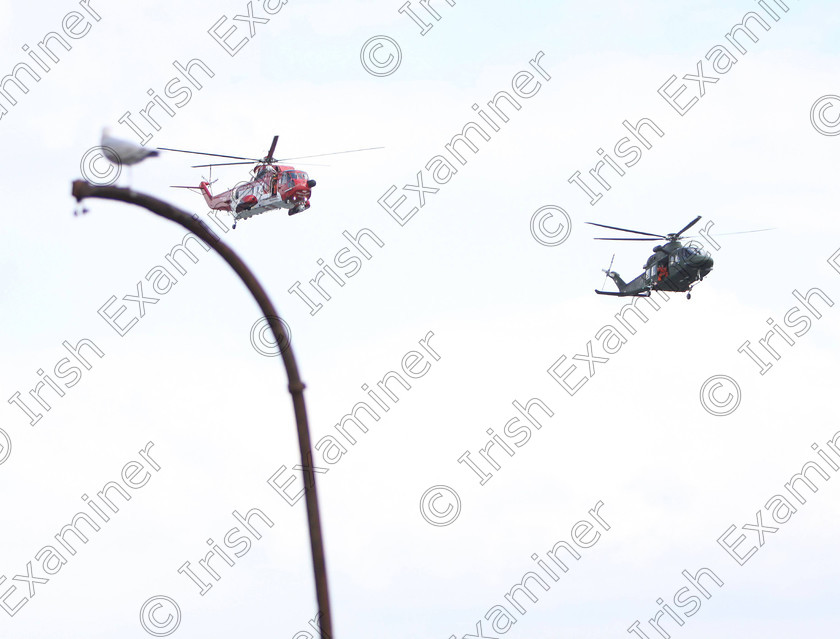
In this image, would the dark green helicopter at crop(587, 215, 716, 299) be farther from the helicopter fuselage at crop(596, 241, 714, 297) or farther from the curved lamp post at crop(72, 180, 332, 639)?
the curved lamp post at crop(72, 180, 332, 639)

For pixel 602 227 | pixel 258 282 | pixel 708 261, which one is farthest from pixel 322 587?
pixel 602 227

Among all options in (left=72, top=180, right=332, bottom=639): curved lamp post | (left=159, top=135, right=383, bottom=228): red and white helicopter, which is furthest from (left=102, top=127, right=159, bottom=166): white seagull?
(left=159, top=135, right=383, bottom=228): red and white helicopter

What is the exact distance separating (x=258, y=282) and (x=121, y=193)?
131 cm

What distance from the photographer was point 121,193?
420 inches

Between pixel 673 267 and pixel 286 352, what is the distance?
47.1 m

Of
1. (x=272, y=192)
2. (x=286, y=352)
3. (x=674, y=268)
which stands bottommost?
(x=286, y=352)

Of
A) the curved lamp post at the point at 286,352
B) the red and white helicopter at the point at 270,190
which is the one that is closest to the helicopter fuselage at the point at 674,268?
the red and white helicopter at the point at 270,190

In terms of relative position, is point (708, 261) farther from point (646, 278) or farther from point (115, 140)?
point (115, 140)

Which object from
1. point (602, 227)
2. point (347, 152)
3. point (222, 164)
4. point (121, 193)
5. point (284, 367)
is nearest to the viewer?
point (121, 193)

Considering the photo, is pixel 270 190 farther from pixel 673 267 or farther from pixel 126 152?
pixel 126 152

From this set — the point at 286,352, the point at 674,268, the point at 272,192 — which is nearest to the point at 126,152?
the point at 286,352

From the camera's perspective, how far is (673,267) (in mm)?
56844

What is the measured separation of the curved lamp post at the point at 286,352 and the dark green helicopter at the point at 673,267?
4619 cm

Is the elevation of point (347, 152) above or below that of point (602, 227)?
below
